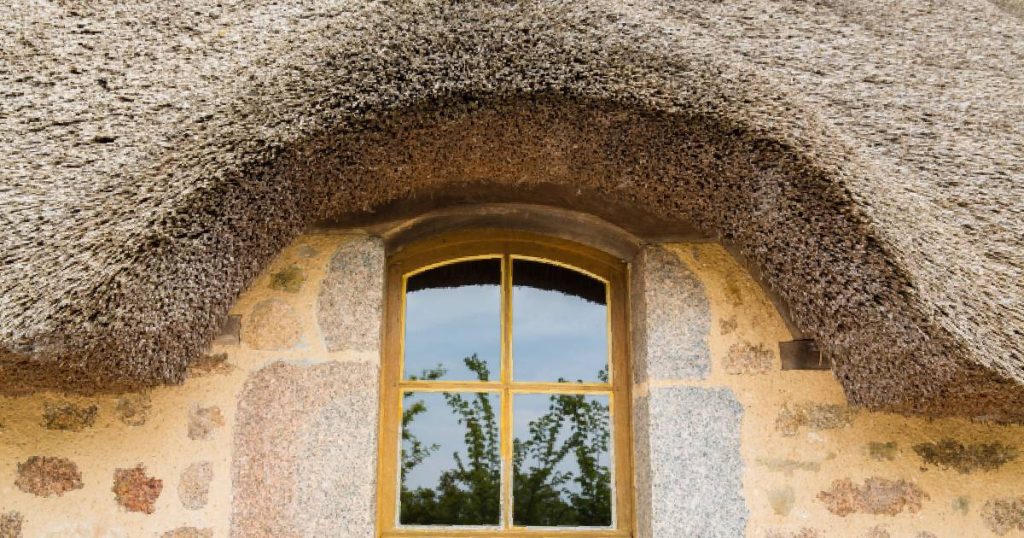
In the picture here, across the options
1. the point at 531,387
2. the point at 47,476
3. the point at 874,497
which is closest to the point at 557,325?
the point at 531,387

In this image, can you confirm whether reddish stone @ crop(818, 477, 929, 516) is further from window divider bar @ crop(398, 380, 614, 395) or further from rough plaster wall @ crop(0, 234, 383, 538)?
rough plaster wall @ crop(0, 234, 383, 538)

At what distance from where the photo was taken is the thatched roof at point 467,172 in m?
2.03

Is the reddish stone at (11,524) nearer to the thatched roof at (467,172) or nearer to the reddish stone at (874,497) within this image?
the thatched roof at (467,172)

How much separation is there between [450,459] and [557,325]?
22.7 inches

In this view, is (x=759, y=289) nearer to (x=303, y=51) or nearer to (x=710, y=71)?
(x=710, y=71)

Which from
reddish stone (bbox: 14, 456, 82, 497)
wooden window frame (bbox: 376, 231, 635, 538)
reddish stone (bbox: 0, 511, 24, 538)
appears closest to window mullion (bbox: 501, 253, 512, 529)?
wooden window frame (bbox: 376, 231, 635, 538)

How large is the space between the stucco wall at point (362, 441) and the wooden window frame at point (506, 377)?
4.5 inches

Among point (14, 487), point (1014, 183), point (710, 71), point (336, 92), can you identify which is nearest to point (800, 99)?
point (710, 71)

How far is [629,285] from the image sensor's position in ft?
9.57

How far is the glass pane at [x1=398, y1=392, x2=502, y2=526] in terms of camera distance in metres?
2.74

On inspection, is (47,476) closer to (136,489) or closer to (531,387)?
(136,489)

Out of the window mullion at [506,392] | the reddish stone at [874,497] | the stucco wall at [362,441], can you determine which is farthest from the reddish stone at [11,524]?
the reddish stone at [874,497]

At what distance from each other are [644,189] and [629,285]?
0.55 m

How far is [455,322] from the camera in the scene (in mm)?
2908
